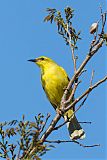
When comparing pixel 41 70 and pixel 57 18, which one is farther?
pixel 41 70

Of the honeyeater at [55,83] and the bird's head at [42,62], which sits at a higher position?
the bird's head at [42,62]

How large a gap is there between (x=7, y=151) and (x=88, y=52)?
1.32 meters

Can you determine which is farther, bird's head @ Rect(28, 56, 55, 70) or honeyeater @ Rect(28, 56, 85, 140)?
bird's head @ Rect(28, 56, 55, 70)

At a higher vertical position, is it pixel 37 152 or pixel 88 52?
pixel 88 52

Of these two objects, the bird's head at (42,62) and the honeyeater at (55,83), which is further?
the bird's head at (42,62)

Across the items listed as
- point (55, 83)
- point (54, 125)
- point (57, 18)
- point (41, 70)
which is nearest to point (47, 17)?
point (57, 18)

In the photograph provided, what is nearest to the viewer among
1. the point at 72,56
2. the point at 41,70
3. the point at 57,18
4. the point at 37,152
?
the point at 37,152

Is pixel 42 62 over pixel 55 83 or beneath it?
over

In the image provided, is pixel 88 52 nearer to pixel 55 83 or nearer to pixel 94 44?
pixel 94 44

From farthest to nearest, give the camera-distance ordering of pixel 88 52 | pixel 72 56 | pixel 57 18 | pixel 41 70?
pixel 41 70 → pixel 57 18 → pixel 72 56 → pixel 88 52

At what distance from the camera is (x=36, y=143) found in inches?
135

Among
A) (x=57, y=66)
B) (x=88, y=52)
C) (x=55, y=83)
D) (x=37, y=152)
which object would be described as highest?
(x=57, y=66)

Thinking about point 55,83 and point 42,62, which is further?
point 42,62

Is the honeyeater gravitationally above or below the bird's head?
below
